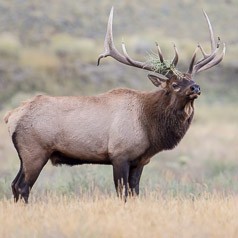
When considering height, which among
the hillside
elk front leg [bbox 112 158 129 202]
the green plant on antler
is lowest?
the hillside

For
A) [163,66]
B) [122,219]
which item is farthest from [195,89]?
[122,219]

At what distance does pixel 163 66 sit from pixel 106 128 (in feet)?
3.70

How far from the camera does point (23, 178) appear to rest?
12.0m

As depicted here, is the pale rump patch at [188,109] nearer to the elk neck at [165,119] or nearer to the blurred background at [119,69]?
the elk neck at [165,119]

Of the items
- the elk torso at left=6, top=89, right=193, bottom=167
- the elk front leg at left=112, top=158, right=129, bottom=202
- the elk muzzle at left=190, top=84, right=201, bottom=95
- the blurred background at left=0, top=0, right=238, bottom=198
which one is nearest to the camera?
the elk muzzle at left=190, top=84, right=201, bottom=95

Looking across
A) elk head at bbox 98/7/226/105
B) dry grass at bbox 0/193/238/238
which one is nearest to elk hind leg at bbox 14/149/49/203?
dry grass at bbox 0/193/238/238

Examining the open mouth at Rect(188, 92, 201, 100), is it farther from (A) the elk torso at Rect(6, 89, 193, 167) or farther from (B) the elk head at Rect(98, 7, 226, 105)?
(A) the elk torso at Rect(6, 89, 193, 167)

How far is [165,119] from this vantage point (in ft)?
40.1

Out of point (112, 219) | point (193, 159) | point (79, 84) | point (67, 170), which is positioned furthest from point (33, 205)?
point (79, 84)

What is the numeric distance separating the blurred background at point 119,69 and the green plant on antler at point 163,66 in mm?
2002

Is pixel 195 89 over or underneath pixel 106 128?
over

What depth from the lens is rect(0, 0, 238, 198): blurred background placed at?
677 inches

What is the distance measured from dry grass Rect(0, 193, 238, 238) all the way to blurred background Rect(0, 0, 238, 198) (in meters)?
3.04

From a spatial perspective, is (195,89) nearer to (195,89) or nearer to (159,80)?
(195,89)
